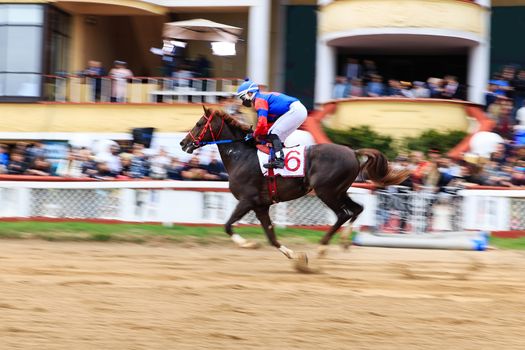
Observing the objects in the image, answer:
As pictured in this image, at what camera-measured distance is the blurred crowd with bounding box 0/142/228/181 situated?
54.8ft

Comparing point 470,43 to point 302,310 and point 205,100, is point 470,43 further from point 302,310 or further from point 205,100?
point 302,310

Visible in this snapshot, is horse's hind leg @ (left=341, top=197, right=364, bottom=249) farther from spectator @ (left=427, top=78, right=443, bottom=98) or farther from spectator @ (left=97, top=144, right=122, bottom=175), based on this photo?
spectator @ (left=427, top=78, right=443, bottom=98)

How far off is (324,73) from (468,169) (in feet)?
21.4

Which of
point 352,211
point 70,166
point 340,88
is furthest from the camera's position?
point 340,88

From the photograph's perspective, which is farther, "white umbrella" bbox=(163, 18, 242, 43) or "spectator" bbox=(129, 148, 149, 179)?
"white umbrella" bbox=(163, 18, 242, 43)

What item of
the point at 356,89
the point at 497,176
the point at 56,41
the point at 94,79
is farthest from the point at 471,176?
the point at 56,41

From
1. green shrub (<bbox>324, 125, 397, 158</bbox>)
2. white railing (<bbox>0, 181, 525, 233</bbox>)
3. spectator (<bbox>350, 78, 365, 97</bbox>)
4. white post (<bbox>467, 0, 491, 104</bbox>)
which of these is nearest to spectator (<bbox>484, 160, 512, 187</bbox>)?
white railing (<bbox>0, 181, 525, 233</bbox>)

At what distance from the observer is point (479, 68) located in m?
21.8

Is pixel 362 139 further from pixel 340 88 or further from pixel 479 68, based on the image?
pixel 479 68

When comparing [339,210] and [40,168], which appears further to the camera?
[40,168]

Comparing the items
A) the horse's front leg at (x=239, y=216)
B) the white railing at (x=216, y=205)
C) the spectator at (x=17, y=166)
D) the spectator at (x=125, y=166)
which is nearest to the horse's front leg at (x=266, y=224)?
the horse's front leg at (x=239, y=216)

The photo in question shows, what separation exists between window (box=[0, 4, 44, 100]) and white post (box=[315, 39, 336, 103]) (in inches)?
270

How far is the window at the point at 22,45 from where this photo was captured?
2245 centimetres

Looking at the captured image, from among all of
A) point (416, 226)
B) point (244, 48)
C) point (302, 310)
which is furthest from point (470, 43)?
point (302, 310)
